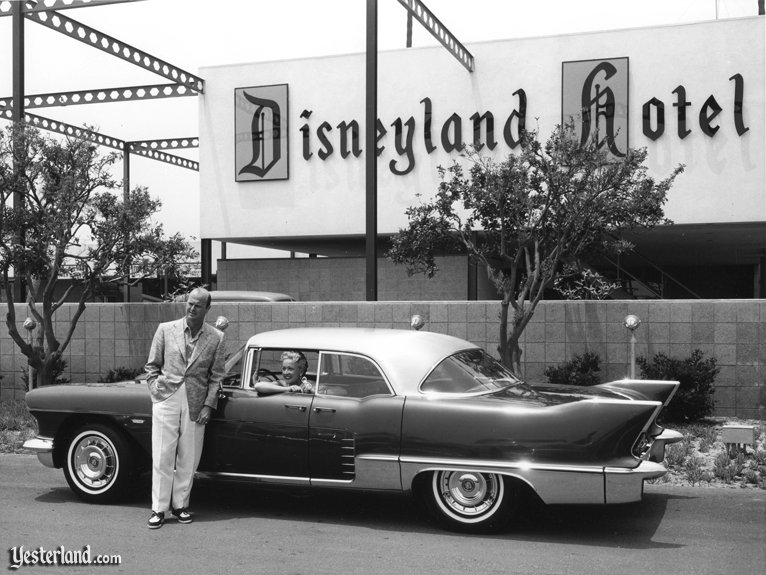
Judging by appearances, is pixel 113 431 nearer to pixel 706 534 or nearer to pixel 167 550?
pixel 167 550

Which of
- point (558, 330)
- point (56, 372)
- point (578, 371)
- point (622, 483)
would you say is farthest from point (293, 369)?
point (56, 372)

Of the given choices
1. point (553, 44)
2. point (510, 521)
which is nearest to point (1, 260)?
point (510, 521)

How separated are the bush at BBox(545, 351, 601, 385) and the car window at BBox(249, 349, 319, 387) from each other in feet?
17.1

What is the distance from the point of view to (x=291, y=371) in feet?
20.9

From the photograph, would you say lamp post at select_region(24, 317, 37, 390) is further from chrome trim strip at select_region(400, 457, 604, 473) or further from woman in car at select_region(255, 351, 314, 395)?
chrome trim strip at select_region(400, 457, 604, 473)

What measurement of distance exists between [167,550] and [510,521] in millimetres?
2216

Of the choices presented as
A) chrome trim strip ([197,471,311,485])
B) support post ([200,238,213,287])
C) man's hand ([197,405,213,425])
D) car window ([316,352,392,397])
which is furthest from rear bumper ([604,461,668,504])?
support post ([200,238,213,287])

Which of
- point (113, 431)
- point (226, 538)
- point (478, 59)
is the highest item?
point (478, 59)

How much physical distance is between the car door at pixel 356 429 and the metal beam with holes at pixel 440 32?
9.89 meters

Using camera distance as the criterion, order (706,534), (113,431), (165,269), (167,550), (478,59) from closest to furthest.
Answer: (167,550), (706,534), (113,431), (165,269), (478,59)

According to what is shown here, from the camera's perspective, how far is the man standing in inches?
234

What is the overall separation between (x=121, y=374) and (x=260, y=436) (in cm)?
762

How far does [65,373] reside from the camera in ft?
45.0

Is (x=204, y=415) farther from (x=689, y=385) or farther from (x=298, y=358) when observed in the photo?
(x=689, y=385)
